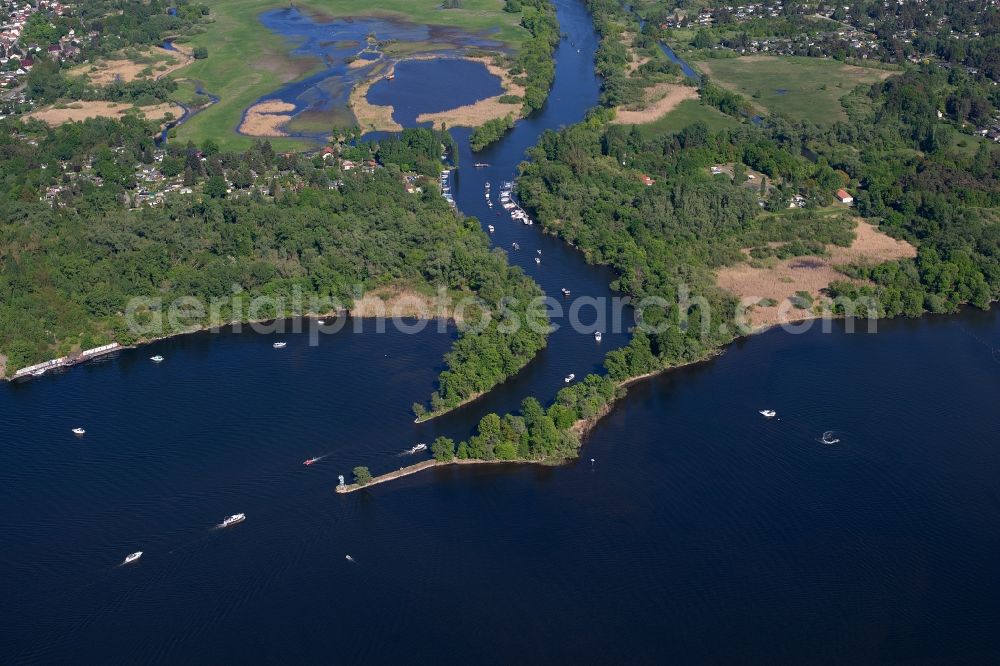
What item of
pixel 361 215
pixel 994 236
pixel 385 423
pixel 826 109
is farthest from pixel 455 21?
pixel 385 423

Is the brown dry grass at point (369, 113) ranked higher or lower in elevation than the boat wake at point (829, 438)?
lower

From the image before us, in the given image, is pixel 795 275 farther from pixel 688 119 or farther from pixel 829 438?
pixel 688 119

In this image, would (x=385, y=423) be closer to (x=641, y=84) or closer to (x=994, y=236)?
(x=994, y=236)

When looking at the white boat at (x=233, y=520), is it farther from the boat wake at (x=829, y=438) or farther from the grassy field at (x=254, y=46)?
the grassy field at (x=254, y=46)

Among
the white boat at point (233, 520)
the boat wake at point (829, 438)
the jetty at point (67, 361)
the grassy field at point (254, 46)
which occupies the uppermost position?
the boat wake at point (829, 438)

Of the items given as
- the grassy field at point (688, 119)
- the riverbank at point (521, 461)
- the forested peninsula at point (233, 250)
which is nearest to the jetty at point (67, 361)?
the forested peninsula at point (233, 250)

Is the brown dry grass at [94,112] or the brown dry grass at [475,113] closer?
the brown dry grass at [475,113]
